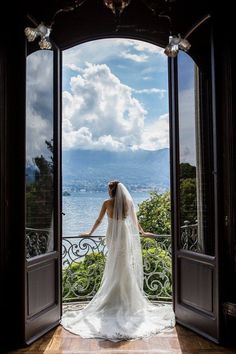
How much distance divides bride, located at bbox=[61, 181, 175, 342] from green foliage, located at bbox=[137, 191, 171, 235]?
1575 mm

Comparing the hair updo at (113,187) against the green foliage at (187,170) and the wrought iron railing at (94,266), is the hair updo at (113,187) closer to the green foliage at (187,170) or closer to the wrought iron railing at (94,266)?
the wrought iron railing at (94,266)

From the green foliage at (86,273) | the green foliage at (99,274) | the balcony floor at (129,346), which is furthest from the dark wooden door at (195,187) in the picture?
the green foliage at (86,273)

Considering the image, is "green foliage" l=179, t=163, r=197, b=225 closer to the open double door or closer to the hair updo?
the open double door

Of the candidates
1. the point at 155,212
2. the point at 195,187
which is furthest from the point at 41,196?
the point at 155,212

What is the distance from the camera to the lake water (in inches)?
195

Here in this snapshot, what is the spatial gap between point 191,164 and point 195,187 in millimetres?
238

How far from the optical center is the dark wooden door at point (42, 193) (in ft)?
11.3

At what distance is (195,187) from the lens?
3715mm

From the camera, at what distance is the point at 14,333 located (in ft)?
10.5

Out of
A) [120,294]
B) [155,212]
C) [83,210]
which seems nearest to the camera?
[120,294]

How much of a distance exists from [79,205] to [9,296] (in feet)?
8.58

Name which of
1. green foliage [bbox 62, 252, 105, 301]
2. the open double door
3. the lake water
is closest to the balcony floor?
the open double door

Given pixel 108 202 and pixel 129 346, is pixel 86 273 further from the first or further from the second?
pixel 129 346

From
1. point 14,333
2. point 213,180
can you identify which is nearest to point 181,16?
point 213,180
